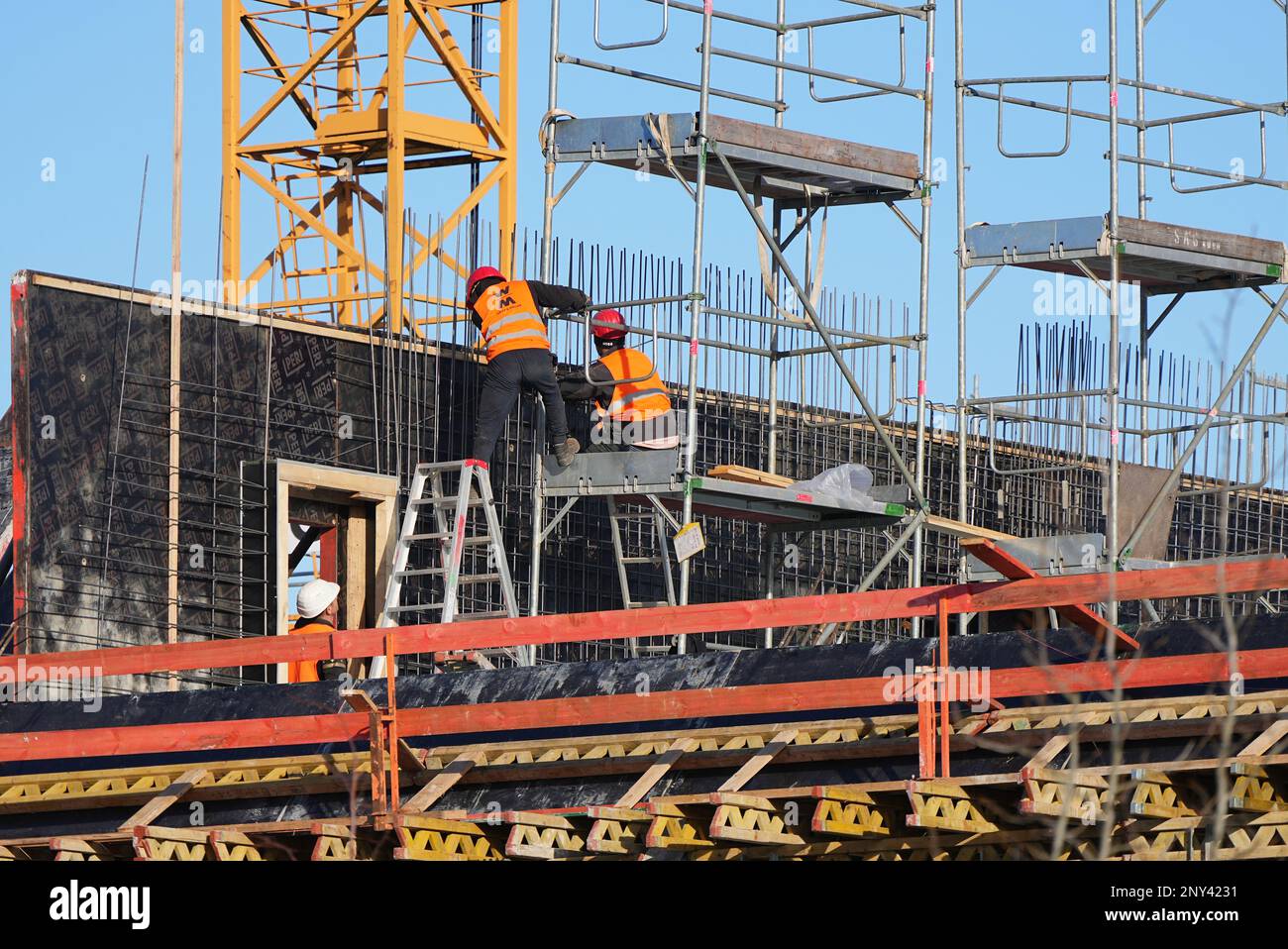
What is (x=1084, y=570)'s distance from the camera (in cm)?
1756

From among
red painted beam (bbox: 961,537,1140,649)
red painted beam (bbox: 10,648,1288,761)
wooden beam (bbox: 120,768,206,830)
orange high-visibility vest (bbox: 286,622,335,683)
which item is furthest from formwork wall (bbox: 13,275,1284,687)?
red painted beam (bbox: 961,537,1140,649)

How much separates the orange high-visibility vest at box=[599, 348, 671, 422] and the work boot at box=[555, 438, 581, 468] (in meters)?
0.94

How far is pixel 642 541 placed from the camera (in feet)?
68.1

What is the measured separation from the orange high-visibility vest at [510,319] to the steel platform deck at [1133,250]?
→ 3767 millimetres

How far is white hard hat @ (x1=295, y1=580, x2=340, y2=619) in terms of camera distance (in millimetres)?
16906

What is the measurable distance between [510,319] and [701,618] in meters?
5.04

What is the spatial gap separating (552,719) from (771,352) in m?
7.38

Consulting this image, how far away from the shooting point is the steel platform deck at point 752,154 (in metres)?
16.5

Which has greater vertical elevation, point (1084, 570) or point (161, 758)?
point (1084, 570)

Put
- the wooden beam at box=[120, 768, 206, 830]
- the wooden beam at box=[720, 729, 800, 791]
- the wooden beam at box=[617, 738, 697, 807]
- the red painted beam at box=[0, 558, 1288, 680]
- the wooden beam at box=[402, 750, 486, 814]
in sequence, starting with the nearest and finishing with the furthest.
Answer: the red painted beam at box=[0, 558, 1288, 680], the wooden beam at box=[720, 729, 800, 791], the wooden beam at box=[617, 738, 697, 807], the wooden beam at box=[402, 750, 486, 814], the wooden beam at box=[120, 768, 206, 830]

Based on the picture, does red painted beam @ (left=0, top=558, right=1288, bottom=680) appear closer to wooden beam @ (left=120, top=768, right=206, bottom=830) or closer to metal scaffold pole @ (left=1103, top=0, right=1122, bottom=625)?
wooden beam @ (left=120, top=768, right=206, bottom=830)

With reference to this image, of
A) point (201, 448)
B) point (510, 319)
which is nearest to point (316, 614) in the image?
point (201, 448)
